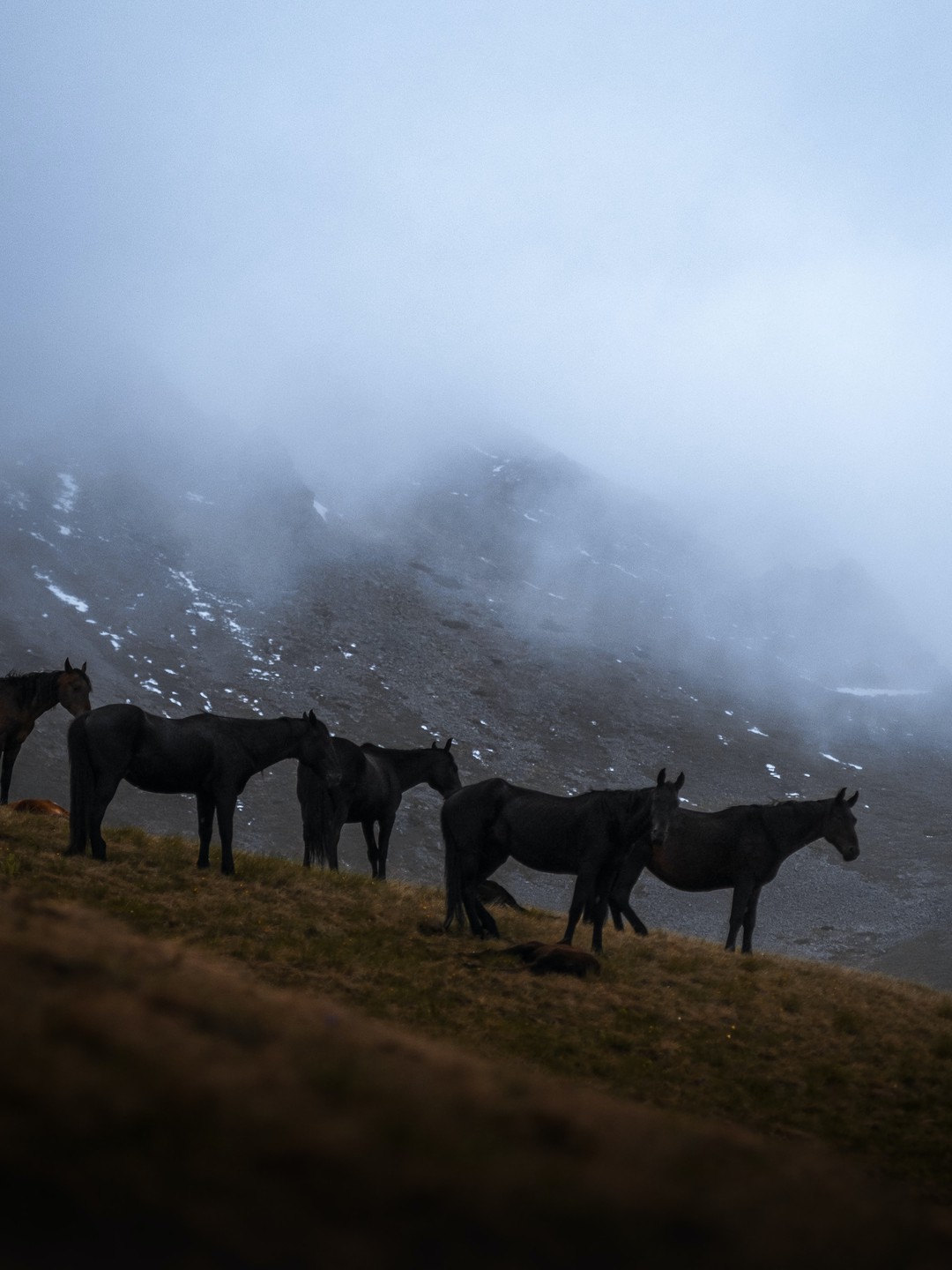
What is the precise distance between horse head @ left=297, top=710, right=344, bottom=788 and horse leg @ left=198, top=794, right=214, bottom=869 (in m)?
2.04

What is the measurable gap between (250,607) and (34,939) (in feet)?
431

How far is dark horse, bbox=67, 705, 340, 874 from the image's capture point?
17734 mm

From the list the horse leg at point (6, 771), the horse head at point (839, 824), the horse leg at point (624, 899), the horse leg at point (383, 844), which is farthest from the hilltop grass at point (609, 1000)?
the horse leg at point (6, 771)

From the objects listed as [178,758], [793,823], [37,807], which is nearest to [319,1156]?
[178,758]

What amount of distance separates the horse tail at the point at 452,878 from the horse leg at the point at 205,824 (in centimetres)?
442

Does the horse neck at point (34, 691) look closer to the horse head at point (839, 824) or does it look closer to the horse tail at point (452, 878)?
the horse tail at point (452, 878)

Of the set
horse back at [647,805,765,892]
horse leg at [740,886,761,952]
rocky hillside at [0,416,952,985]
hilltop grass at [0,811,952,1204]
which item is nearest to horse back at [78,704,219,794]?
hilltop grass at [0,811,952,1204]

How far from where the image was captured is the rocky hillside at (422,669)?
293 feet

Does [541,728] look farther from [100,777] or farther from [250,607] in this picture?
[100,777]

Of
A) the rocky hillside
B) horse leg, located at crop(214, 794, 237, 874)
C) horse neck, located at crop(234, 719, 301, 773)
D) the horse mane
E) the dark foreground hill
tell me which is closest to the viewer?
the dark foreground hill

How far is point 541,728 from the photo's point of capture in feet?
419

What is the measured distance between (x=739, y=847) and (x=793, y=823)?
53.0 inches

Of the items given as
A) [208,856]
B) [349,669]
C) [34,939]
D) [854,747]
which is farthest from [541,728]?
[34,939]

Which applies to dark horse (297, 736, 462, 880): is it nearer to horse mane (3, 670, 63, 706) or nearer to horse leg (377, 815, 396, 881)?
horse leg (377, 815, 396, 881)
